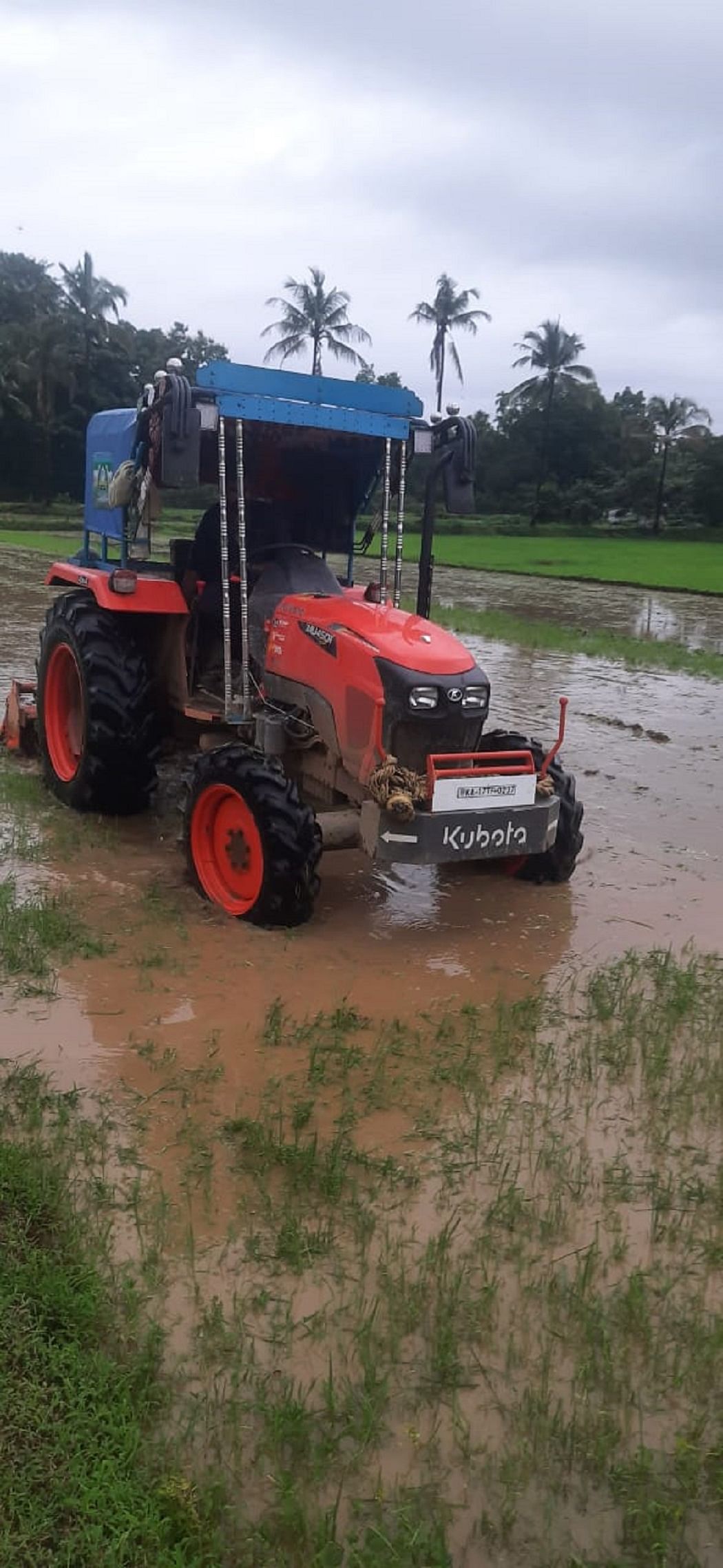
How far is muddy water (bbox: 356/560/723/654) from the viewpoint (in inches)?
725

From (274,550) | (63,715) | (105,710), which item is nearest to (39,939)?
(105,710)

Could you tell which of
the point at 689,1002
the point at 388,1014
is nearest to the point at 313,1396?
the point at 388,1014

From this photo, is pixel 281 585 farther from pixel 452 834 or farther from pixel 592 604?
pixel 592 604

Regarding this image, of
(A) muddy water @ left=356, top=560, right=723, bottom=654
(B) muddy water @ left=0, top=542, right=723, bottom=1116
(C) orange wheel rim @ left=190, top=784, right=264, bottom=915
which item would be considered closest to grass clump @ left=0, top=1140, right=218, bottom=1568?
(B) muddy water @ left=0, top=542, right=723, bottom=1116

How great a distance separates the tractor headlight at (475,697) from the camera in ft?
18.1

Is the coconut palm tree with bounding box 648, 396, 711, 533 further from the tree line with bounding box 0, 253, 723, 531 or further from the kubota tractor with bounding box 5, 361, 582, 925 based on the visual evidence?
the kubota tractor with bounding box 5, 361, 582, 925

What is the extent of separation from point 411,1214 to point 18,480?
138 ft

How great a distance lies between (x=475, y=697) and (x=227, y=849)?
54.6 inches

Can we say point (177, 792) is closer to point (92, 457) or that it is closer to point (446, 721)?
point (92, 457)

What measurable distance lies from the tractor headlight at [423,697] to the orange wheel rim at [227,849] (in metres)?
0.89

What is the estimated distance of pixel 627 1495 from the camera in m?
2.49

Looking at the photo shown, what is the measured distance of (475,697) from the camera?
5574 mm

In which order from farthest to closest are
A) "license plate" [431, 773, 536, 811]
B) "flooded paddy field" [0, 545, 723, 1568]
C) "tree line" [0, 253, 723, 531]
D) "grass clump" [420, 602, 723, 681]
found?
"tree line" [0, 253, 723, 531], "grass clump" [420, 602, 723, 681], "license plate" [431, 773, 536, 811], "flooded paddy field" [0, 545, 723, 1568]

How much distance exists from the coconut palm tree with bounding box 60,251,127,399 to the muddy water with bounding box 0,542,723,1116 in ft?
125
